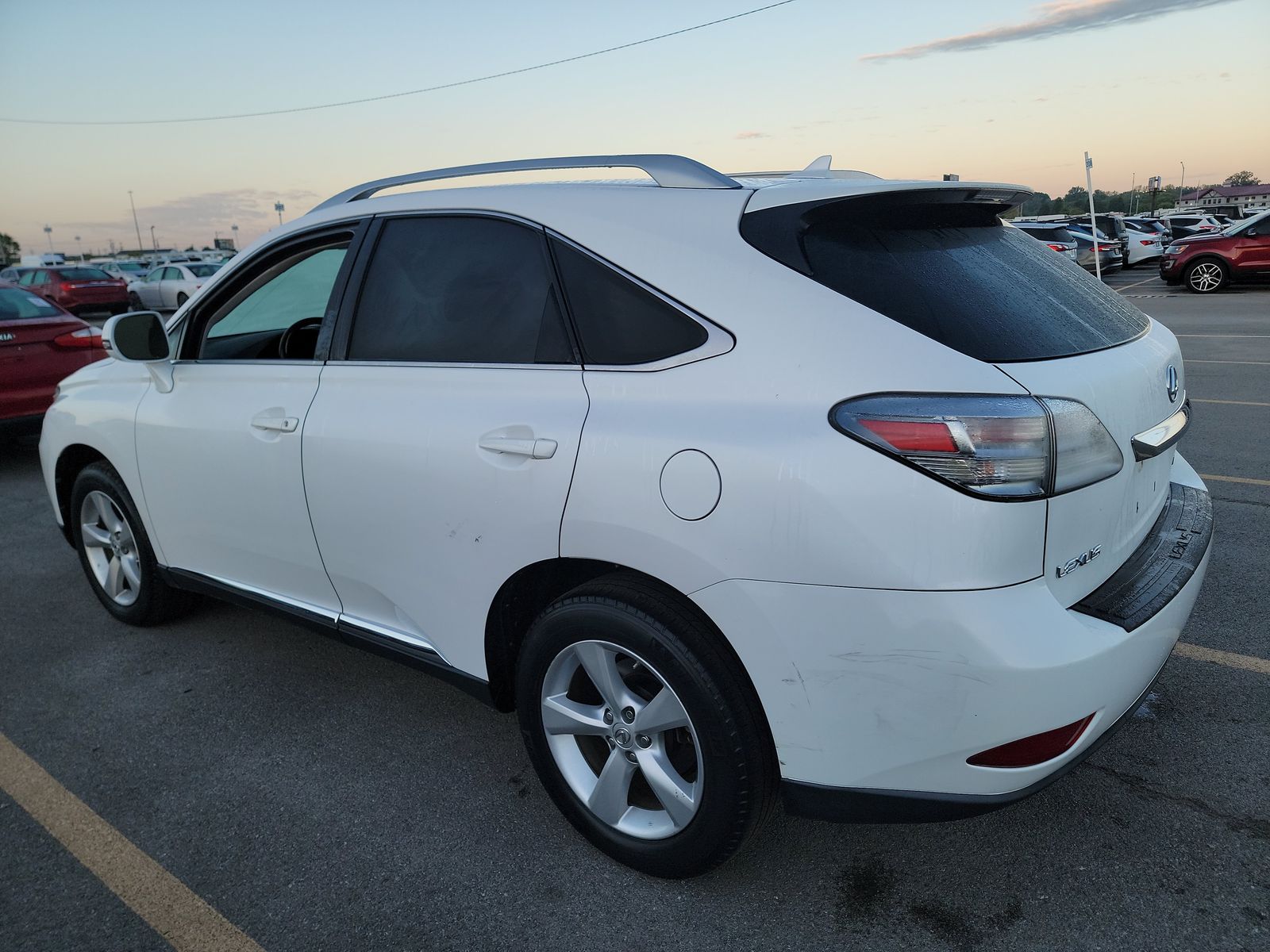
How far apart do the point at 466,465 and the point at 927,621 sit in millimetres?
1241

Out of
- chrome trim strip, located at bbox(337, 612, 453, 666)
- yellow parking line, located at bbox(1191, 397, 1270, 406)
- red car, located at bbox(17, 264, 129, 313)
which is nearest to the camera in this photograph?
chrome trim strip, located at bbox(337, 612, 453, 666)

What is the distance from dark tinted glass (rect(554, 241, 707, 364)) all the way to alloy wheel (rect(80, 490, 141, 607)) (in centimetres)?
260

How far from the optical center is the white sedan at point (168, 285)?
83.3 feet

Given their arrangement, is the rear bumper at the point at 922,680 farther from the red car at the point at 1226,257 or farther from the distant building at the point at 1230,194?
the distant building at the point at 1230,194

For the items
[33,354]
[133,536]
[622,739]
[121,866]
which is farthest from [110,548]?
[33,354]

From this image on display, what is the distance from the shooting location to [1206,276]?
1875 centimetres

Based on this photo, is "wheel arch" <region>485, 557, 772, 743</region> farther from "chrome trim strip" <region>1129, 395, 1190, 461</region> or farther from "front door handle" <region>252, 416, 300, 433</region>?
"chrome trim strip" <region>1129, 395, 1190, 461</region>

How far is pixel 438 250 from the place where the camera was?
2803 mm

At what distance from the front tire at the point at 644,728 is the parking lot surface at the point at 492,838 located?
183mm

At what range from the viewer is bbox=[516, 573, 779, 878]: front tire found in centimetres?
211


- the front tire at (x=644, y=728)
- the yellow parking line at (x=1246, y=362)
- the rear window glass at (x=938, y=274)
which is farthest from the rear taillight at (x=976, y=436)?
the yellow parking line at (x=1246, y=362)

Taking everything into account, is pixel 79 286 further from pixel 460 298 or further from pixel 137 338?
pixel 460 298

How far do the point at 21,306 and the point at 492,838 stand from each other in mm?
7593

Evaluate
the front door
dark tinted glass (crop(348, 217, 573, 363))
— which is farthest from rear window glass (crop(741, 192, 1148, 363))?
the front door
